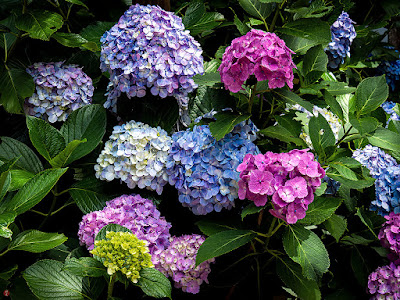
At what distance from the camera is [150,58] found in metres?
1.67

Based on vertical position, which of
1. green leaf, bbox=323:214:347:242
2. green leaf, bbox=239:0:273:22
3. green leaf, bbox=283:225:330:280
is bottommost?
green leaf, bbox=323:214:347:242

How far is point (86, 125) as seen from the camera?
5.63 ft

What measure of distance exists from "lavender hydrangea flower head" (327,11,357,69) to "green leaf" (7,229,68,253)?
68.7 inches

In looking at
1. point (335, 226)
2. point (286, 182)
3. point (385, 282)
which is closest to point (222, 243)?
point (286, 182)

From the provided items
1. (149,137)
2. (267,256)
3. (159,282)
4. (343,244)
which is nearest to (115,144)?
(149,137)

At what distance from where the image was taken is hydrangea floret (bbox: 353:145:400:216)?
1710 millimetres

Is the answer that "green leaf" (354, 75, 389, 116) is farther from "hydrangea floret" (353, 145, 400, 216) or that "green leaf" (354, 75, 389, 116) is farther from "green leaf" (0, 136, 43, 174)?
"green leaf" (0, 136, 43, 174)

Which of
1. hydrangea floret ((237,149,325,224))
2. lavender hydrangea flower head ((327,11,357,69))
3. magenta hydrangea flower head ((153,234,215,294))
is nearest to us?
hydrangea floret ((237,149,325,224))

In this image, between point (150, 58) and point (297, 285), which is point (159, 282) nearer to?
point (297, 285)

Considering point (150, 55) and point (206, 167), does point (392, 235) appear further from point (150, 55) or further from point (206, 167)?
point (150, 55)

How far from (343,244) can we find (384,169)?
1.07 ft

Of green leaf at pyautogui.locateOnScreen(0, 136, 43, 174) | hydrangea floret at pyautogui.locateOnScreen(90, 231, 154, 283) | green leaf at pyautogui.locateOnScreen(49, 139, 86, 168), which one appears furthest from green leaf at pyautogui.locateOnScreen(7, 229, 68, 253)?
green leaf at pyautogui.locateOnScreen(0, 136, 43, 174)

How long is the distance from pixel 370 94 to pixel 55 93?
114 cm

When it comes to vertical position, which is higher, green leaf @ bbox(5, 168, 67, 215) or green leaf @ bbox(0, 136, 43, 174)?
green leaf @ bbox(5, 168, 67, 215)
